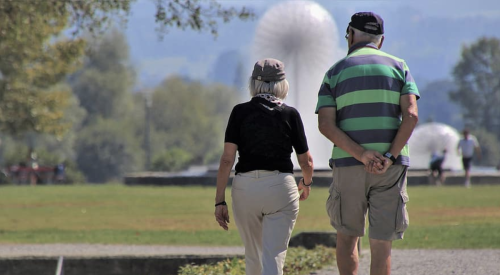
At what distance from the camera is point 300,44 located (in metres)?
47.6

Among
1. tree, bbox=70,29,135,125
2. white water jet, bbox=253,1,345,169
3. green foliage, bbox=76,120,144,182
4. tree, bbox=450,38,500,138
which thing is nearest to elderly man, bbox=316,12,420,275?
white water jet, bbox=253,1,345,169

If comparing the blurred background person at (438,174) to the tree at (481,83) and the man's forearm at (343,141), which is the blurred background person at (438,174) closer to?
the man's forearm at (343,141)

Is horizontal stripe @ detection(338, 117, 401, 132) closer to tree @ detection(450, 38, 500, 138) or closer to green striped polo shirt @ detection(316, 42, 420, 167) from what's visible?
green striped polo shirt @ detection(316, 42, 420, 167)

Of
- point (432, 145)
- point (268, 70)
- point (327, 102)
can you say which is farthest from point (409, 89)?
point (432, 145)

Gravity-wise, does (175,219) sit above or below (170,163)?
above

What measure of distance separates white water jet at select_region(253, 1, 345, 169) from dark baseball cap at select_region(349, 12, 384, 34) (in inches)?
1603

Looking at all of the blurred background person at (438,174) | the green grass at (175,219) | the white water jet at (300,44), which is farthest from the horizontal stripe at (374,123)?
the white water jet at (300,44)

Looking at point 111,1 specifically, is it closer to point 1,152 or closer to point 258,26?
point 258,26

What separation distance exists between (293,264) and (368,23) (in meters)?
3.83

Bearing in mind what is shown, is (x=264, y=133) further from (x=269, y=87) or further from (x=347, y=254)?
(x=347, y=254)

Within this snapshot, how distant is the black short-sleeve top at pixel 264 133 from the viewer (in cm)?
620

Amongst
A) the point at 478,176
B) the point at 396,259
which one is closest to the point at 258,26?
the point at 478,176

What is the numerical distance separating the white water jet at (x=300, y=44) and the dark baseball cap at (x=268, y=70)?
40740 mm

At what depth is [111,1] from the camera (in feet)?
51.7
